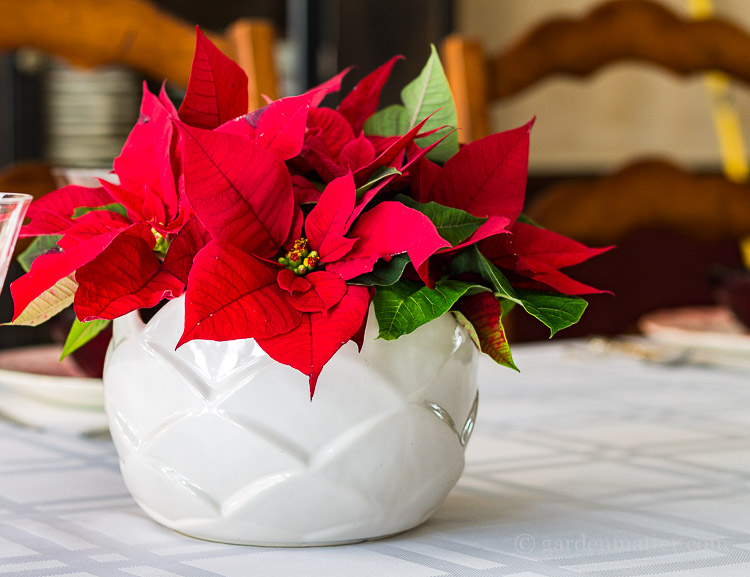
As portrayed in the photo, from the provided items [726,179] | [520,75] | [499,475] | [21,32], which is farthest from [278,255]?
[726,179]

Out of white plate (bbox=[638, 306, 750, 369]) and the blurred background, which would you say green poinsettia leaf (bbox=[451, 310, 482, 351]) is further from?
the blurred background

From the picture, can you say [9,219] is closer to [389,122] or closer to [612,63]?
[389,122]

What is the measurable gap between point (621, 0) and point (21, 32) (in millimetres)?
646

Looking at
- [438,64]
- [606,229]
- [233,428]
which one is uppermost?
[438,64]

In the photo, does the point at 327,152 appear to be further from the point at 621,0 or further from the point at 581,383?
the point at 621,0

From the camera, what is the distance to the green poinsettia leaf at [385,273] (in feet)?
1.02

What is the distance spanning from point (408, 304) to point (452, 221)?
0.04 meters

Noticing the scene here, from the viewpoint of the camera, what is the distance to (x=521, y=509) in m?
0.39

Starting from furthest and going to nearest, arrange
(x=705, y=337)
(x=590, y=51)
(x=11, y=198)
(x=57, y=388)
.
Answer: (x=590, y=51) → (x=705, y=337) → (x=57, y=388) → (x=11, y=198)

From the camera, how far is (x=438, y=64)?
14.8 inches

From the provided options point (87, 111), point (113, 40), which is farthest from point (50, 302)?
point (87, 111)

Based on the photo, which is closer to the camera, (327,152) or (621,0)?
(327,152)

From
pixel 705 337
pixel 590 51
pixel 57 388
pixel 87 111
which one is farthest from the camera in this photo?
pixel 87 111

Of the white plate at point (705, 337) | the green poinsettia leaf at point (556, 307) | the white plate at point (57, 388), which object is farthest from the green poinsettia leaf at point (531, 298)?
the white plate at point (705, 337)
